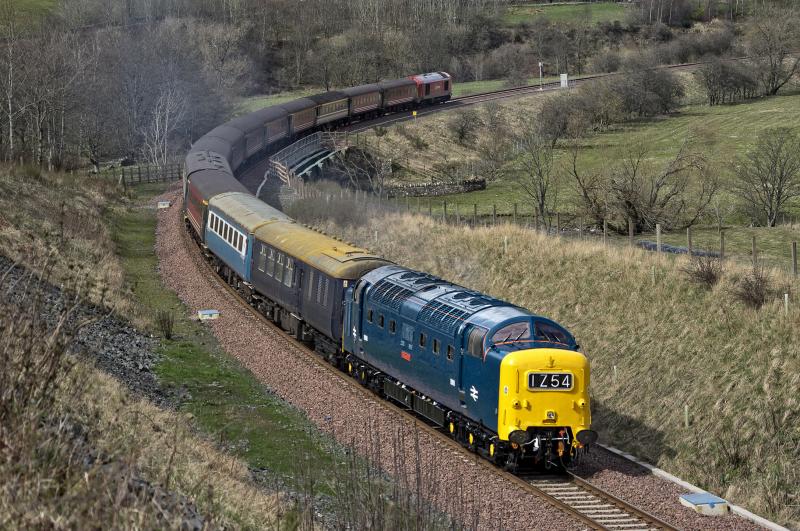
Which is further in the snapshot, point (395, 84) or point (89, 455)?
point (395, 84)

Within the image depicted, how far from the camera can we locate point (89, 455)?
10.9 meters

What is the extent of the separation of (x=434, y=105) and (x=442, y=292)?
80.3m

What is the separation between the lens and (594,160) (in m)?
74.1

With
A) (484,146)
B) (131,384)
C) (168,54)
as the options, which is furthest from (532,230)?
(168,54)

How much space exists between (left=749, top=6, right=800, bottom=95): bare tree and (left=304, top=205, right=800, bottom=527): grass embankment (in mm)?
69610

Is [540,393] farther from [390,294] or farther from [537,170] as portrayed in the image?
[537,170]

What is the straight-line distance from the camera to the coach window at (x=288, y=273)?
3053 centimetres

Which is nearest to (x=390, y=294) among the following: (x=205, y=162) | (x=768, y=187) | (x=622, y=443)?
(x=622, y=443)

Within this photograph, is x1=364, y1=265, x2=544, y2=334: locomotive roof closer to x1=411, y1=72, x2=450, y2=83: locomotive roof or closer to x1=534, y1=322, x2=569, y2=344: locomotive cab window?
x1=534, y1=322, x2=569, y2=344: locomotive cab window

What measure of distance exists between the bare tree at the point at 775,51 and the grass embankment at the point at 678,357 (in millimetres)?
69610

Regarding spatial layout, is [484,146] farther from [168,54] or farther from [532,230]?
[532,230]

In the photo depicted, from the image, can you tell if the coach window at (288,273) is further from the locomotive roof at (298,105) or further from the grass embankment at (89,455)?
the locomotive roof at (298,105)

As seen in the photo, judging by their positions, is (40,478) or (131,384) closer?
(40,478)

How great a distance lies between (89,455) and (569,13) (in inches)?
6274
